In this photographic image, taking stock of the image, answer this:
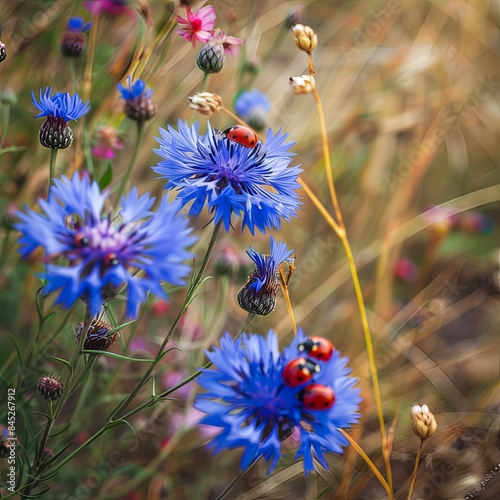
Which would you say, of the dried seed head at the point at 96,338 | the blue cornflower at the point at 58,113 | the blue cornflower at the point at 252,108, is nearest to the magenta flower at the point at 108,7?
the blue cornflower at the point at 252,108

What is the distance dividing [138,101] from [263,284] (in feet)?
0.79

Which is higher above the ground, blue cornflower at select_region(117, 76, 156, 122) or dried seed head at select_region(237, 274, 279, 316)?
blue cornflower at select_region(117, 76, 156, 122)

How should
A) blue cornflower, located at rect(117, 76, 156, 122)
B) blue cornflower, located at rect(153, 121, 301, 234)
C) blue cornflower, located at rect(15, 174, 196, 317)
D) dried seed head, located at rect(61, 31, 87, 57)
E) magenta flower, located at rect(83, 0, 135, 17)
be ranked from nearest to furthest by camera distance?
blue cornflower, located at rect(15, 174, 196, 317) < blue cornflower, located at rect(153, 121, 301, 234) < blue cornflower, located at rect(117, 76, 156, 122) < dried seed head, located at rect(61, 31, 87, 57) < magenta flower, located at rect(83, 0, 135, 17)

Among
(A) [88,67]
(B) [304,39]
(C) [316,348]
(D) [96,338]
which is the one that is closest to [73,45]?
(A) [88,67]

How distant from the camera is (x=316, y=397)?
40 cm

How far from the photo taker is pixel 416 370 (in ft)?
3.37

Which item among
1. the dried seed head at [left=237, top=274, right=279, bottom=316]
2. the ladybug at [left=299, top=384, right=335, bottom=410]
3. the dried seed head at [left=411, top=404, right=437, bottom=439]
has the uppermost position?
the ladybug at [left=299, top=384, right=335, bottom=410]

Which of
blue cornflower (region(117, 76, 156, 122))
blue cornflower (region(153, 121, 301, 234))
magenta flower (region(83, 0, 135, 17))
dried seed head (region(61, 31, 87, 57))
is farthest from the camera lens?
magenta flower (region(83, 0, 135, 17))

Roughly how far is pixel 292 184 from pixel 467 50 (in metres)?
0.93

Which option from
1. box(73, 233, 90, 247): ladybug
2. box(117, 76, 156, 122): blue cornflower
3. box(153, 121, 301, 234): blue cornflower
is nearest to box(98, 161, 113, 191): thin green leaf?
box(117, 76, 156, 122): blue cornflower

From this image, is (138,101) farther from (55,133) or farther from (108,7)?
(108,7)

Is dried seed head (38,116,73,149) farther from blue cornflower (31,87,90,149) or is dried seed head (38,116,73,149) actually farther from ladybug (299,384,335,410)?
ladybug (299,384,335,410)

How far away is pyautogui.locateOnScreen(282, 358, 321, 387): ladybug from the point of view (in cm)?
40

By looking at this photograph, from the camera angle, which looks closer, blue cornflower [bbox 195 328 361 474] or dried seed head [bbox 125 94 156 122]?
blue cornflower [bbox 195 328 361 474]
